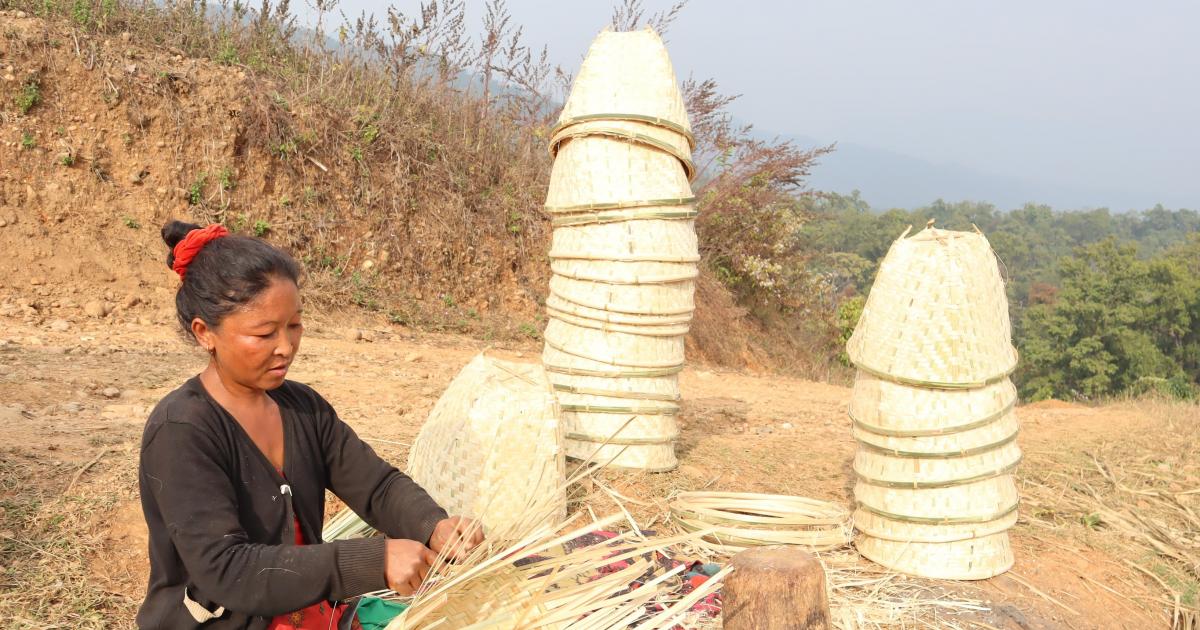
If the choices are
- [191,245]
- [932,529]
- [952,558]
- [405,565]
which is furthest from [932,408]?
[191,245]

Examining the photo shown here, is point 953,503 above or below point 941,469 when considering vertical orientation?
below

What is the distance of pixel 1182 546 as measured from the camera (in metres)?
4.16

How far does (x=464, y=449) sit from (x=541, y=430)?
290 mm

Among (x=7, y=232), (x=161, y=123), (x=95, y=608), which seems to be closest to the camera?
(x=95, y=608)

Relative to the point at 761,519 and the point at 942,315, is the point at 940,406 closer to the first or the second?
the point at 942,315

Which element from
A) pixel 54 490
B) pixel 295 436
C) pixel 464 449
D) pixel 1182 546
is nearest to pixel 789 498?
pixel 464 449

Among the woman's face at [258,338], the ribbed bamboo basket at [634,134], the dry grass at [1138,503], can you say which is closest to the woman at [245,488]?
the woman's face at [258,338]

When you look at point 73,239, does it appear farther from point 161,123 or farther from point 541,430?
point 541,430

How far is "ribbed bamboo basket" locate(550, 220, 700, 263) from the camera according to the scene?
404 cm

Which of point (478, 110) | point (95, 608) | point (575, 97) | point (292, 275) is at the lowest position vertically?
point (95, 608)

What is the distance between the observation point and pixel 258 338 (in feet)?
6.56

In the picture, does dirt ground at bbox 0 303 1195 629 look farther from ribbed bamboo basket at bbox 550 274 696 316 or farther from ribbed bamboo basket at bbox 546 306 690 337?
ribbed bamboo basket at bbox 550 274 696 316

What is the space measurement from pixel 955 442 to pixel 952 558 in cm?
44

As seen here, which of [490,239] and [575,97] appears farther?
[490,239]
